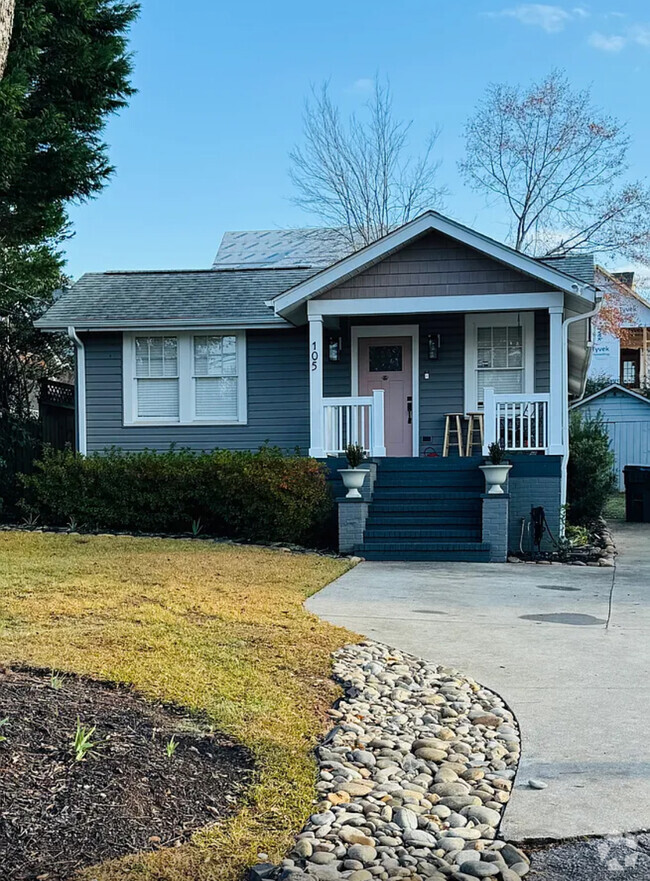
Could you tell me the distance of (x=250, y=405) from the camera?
14.4 metres

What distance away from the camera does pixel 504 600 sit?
8.05m

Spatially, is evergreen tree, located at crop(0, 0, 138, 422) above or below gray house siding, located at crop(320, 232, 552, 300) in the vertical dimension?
above

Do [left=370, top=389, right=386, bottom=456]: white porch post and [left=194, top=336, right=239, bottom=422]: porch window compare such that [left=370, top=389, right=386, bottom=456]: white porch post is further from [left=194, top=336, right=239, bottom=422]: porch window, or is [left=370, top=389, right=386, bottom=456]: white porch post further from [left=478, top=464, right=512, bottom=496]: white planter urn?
[left=194, top=336, right=239, bottom=422]: porch window

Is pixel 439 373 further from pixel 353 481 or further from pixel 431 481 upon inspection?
pixel 353 481

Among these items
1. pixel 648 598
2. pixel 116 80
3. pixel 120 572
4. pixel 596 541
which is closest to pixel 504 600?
pixel 648 598

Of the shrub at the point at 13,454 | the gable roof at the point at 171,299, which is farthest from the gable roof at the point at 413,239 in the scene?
the shrub at the point at 13,454

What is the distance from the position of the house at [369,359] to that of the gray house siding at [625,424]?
10194 millimetres

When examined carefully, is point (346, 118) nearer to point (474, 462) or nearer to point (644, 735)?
point (474, 462)

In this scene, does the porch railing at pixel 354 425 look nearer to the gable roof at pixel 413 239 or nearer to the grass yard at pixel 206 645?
the gable roof at pixel 413 239

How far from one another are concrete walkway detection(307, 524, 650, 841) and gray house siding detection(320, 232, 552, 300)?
14.1ft

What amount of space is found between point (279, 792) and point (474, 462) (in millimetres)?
9189

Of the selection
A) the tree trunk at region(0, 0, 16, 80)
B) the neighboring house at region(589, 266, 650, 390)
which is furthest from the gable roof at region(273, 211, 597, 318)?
the neighboring house at region(589, 266, 650, 390)

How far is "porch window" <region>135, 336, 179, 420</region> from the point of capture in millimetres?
14594

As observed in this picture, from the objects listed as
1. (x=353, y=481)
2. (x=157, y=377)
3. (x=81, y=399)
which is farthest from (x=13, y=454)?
(x=353, y=481)
